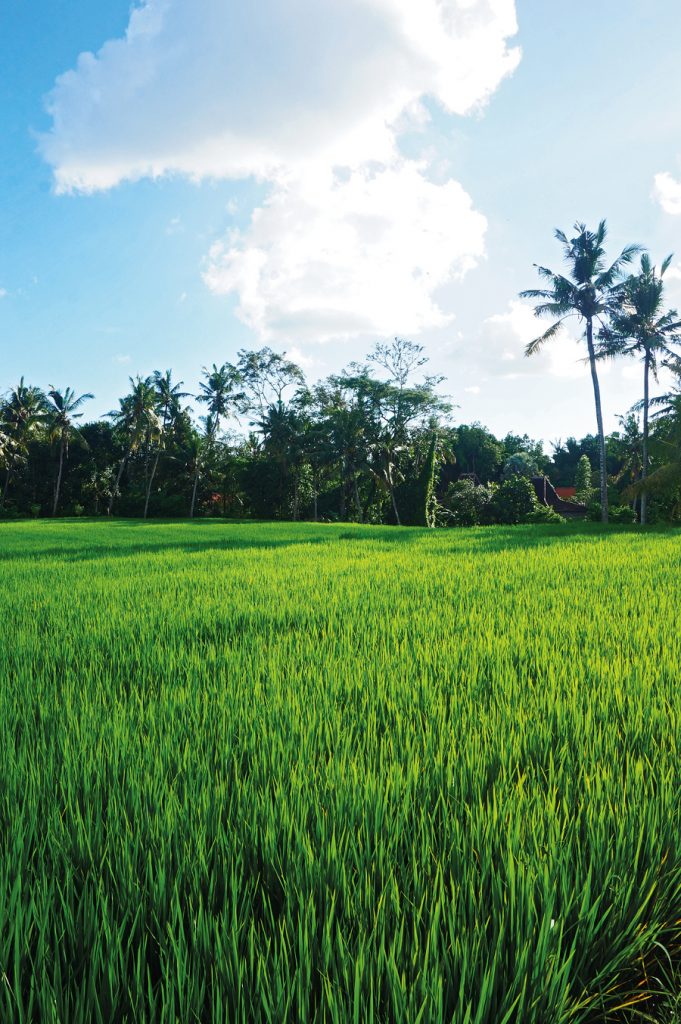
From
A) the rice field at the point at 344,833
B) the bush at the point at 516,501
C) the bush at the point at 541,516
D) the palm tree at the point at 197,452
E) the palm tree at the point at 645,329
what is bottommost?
the rice field at the point at 344,833

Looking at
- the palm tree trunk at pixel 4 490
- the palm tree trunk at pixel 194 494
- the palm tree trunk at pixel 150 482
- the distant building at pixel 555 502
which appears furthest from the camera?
the distant building at pixel 555 502

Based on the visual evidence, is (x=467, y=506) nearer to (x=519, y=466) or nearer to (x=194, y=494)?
(x=194, y=494)

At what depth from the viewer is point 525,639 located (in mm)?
3248

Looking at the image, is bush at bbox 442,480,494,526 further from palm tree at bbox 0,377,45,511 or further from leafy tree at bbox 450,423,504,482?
palm tree at bbox 0,377,45,511

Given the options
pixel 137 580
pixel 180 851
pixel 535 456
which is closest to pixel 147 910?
pixel 180 851

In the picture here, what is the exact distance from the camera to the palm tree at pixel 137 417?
4166cm

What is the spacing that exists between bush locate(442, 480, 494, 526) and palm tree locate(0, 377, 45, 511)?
101ft

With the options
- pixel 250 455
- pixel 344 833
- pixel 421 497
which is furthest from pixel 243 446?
pixel 344 833

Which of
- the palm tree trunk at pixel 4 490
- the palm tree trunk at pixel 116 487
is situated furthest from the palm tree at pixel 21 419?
the palm tree trunk at pixel 116 487

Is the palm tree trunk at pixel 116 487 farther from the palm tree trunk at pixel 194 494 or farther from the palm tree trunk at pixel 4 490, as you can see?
the palm tree trunk at pixel 4 490

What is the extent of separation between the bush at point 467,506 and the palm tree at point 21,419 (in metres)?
30.7

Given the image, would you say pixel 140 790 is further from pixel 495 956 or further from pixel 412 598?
pixel 412 598

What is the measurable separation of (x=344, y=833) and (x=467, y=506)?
36.2m

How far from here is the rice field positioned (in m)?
0.91
